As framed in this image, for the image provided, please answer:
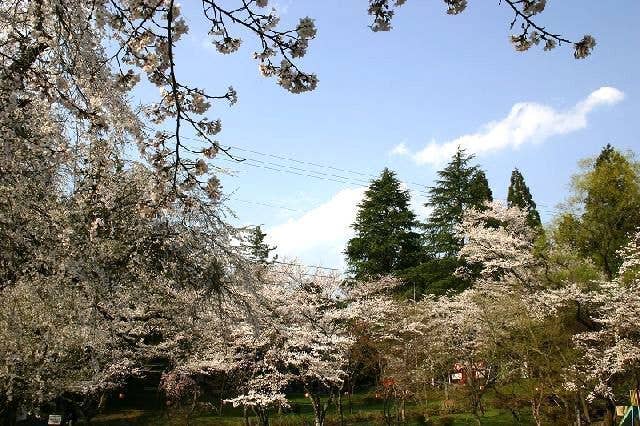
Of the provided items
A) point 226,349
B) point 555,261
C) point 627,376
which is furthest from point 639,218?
point 226,349

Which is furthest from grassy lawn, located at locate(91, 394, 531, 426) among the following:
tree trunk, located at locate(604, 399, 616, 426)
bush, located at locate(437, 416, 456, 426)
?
tree trunk, located at locate(604, 399, 616, 426)

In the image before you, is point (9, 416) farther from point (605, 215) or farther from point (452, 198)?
point (452, 198)

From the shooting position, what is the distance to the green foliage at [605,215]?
20.0 meters

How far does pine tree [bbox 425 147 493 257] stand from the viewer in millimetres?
40562

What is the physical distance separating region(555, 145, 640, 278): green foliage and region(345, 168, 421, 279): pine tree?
19.4 m

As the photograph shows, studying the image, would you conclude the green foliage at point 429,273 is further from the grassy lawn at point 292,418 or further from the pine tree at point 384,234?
the grassy lawn at point 292,418

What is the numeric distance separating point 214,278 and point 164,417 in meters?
20.7

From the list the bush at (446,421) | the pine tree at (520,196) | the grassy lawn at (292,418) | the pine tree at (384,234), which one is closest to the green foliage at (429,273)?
the pine tree at (384,234)

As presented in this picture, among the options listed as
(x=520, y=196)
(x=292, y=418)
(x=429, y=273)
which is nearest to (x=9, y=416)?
(x=292, y=418)

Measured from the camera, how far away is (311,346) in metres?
17.7

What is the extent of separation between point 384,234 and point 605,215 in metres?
21.4

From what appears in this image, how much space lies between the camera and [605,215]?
66.0 ft

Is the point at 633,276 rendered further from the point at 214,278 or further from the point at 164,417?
the point at 164,417

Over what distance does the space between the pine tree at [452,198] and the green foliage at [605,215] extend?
19.3 m
